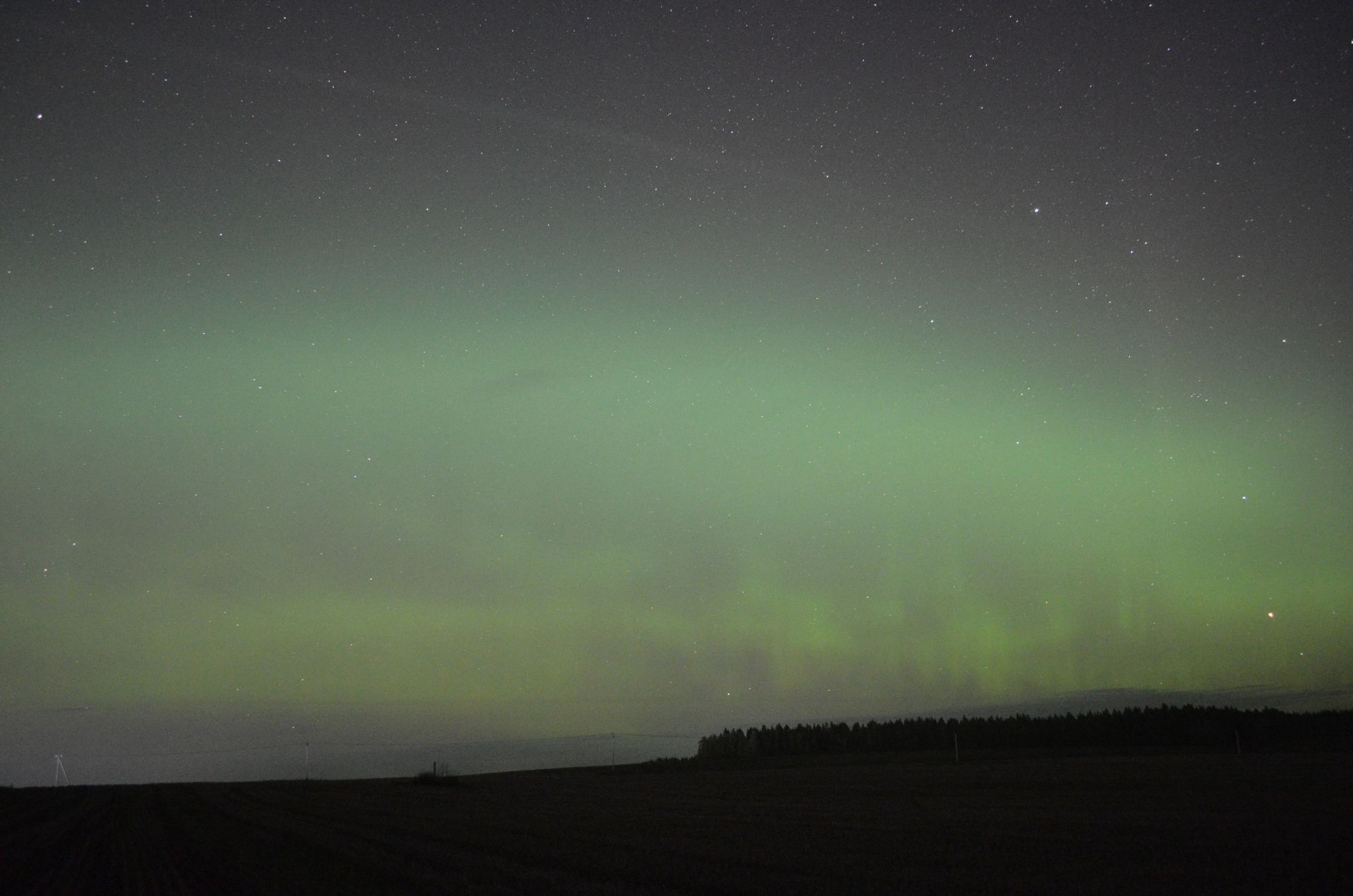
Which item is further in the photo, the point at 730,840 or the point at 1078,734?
the point at 1078,734

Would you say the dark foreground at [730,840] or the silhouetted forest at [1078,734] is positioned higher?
the dark foreground at [730,840]

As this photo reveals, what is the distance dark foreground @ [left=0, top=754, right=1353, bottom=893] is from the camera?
14875 millimetres

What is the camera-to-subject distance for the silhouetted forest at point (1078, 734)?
88.4 meters

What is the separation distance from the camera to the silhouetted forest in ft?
290

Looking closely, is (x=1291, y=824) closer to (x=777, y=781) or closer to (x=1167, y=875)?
(x=1167, y=875)

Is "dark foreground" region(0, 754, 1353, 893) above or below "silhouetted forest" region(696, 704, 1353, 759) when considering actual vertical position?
above

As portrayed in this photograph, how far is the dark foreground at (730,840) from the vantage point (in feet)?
48.8

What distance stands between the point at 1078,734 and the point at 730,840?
9641 centimetres

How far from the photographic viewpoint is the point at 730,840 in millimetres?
20594

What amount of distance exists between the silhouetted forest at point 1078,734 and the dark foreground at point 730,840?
5452 cm

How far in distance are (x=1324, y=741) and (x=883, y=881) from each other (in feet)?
295

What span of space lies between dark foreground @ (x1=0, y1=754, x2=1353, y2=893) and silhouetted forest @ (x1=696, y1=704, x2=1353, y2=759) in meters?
54.5

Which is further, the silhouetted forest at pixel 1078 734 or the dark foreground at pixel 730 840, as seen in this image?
the silhouetted forest at pixel 1078 734

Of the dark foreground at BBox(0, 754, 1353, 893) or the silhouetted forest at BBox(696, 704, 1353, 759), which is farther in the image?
the silhouetted forest at BBox(696, 704, 1353, 759)
